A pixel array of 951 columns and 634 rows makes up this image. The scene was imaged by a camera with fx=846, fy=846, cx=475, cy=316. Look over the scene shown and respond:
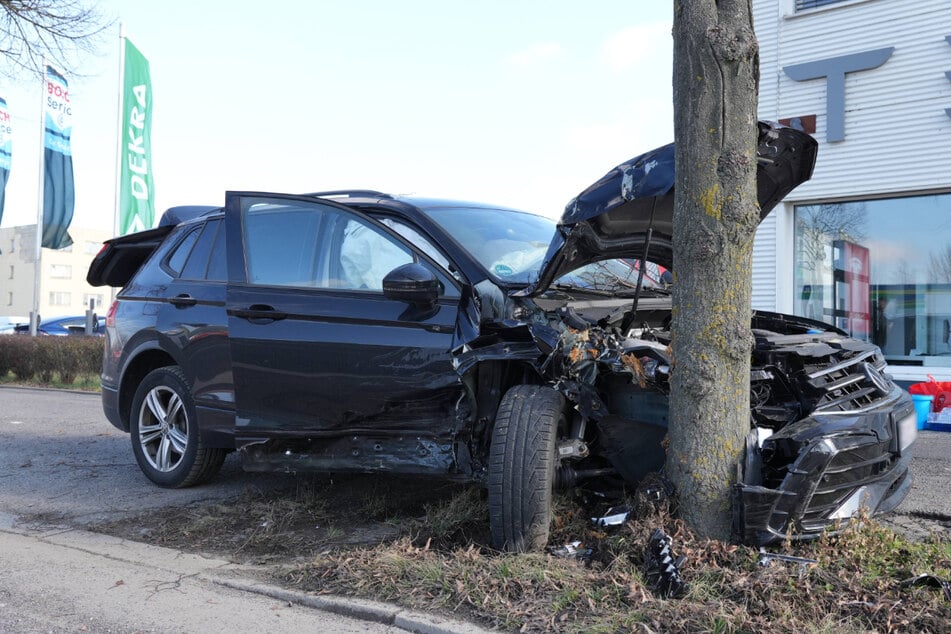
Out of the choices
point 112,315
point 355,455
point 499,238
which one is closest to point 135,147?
point 112,315

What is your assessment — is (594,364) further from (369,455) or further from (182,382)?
(182,382)

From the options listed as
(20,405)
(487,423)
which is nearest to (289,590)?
(487,423)

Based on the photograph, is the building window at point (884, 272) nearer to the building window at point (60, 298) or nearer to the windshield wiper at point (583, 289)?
the windshield wiper at point (583, 289)

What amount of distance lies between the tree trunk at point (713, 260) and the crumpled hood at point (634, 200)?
0.20 m

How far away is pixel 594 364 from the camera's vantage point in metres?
3.79

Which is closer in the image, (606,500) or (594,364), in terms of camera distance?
(594,364)

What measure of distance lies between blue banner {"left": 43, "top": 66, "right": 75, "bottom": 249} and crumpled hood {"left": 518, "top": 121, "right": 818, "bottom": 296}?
18194mm

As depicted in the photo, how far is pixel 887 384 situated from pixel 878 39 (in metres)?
8.64

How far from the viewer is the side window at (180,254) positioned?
588cm

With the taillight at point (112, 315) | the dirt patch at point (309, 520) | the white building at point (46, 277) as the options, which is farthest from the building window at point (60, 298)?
the dirt patch at point (309, 520)

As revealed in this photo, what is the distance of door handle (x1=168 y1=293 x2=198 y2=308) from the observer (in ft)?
18.0

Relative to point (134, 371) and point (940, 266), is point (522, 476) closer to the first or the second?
point (134, 371)

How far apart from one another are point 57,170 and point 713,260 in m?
19.6

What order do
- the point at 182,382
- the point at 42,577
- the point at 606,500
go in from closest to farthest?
the point at 42,577
the point at 606,500
the point at 182,382
